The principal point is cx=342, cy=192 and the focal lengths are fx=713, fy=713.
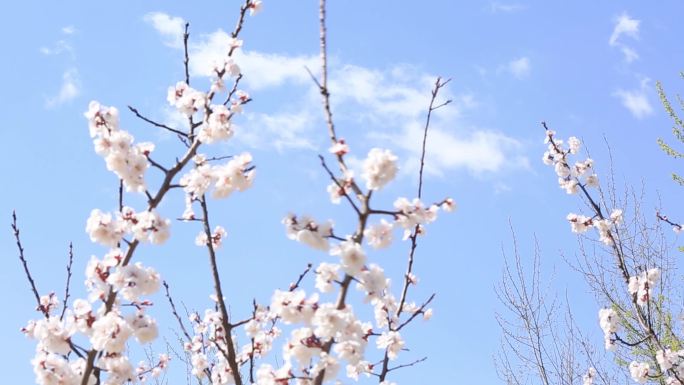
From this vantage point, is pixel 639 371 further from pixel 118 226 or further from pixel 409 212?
pixel 118 226

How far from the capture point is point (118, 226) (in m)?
2.65

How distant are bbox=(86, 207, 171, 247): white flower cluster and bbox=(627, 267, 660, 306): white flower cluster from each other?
3.80 m

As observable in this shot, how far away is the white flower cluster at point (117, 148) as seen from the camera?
9.02ft

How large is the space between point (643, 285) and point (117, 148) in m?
3.96

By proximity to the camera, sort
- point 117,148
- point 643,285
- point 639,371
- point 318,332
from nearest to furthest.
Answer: point 318,332 → point 117,148 → point 643,285 → point 639,371

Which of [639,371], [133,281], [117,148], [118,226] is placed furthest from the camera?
[639,371]

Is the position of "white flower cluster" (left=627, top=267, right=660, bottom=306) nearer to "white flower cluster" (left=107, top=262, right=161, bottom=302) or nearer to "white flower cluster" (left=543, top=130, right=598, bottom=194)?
"white flower cluster" (left=543, top=130, right=598, bottom=194)

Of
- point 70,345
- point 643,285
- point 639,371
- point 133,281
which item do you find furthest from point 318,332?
point 639,371

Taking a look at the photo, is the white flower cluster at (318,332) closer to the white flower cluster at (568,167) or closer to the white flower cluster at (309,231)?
the white flower cluster at (309,231)

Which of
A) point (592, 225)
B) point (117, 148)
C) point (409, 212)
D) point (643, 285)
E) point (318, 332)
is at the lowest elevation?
point (318, 332)

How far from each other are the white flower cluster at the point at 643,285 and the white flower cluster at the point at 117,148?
381 cm

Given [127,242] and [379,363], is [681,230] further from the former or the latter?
[127,242]

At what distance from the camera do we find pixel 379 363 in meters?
3.51

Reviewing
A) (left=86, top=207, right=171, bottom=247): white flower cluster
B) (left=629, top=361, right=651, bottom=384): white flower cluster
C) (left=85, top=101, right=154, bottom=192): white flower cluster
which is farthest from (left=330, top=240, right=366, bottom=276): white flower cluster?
(left=629, top=361, right=651, bottom=384): white flower cluster
